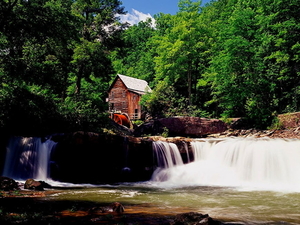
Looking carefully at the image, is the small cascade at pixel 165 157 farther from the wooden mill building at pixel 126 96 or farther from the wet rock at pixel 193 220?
the wooden mill building at pixel 126 96

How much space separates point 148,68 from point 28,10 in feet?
130

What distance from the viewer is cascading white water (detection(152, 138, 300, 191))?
1192 centimetres

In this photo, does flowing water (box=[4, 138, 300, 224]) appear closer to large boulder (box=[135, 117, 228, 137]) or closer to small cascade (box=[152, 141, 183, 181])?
small cascade (box=[152, 141, 183, 181])

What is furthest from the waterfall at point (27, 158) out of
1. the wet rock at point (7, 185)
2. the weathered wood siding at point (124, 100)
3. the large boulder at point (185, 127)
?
the weathered wood siding at point (124, 100)

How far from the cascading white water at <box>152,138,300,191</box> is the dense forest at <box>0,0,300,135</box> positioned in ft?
22.6

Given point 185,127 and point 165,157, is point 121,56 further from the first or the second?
point 165,157

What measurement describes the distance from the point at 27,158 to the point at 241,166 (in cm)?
1055

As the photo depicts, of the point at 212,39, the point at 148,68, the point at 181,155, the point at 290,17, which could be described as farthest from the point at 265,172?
the point at 148,68

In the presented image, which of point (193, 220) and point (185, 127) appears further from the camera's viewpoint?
point (185, 127)

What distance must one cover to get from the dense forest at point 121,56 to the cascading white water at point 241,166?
6.88 metres

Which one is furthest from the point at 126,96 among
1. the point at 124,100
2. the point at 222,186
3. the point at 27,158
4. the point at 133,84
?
the point at 222,186

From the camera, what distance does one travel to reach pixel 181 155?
1480 centimetres

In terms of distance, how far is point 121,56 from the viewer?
2706 cm

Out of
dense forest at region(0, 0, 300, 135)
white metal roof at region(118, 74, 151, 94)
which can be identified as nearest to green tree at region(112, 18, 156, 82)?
white metal roof at region(118, 74, 151, 94)
